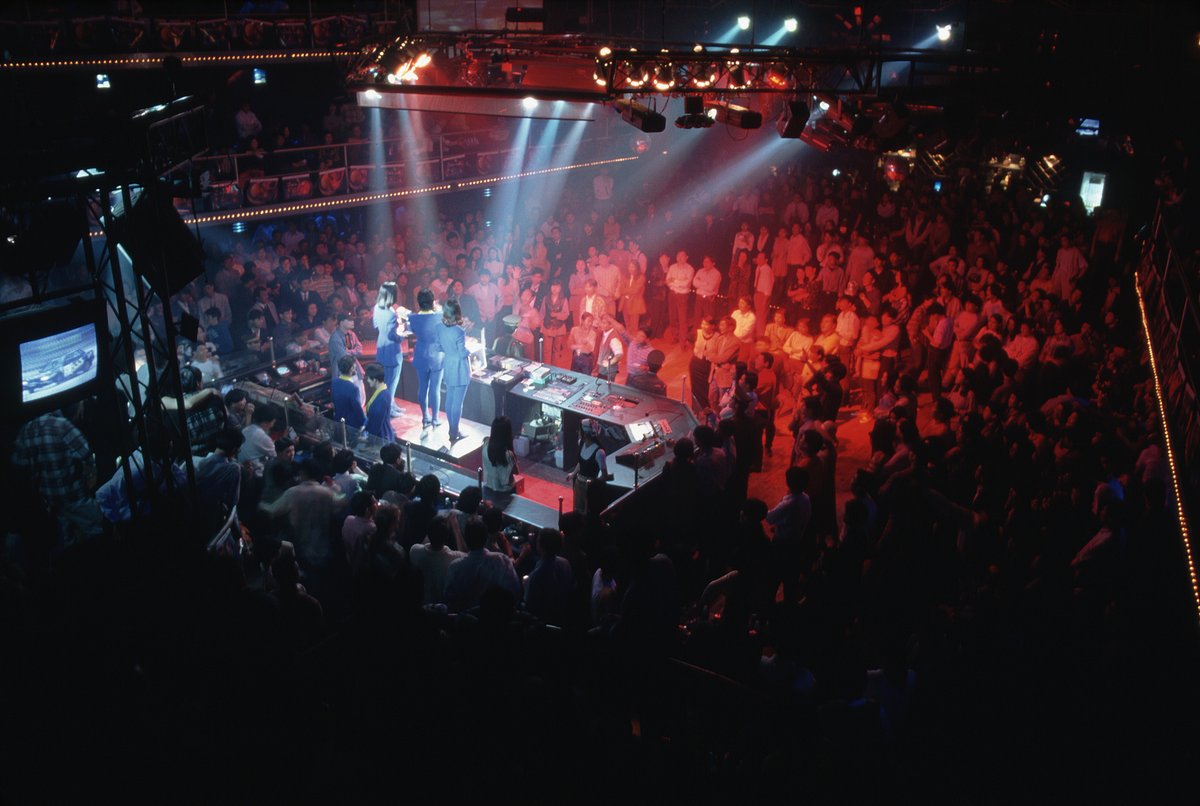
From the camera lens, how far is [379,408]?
7910 millimetres

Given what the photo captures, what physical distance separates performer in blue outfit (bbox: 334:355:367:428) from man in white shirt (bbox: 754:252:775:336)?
5.80m

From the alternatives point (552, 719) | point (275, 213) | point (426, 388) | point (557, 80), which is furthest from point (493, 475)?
point (275, 213)

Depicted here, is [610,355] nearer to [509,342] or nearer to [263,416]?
[509,342]

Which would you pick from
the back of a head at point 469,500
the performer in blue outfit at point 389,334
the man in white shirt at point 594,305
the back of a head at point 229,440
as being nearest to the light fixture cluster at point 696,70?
the man in white shirt at point 594,305

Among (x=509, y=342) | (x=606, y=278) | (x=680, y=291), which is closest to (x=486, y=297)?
(x=509, y=342)

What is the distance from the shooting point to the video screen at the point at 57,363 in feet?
17.9

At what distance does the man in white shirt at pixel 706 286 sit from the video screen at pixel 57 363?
724 centimetres

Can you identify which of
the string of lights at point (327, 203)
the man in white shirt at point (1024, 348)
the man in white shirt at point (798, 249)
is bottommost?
the man in white shirt at point (1024, 348)

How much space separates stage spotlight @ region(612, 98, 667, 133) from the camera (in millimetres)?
7754

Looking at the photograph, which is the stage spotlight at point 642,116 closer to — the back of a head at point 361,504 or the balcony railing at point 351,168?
the back of a head at point 361,504

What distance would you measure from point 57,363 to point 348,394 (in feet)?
7.47

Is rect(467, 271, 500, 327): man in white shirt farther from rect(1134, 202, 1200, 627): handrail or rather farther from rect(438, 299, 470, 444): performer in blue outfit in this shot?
rect(1134, 202, 1200, 627): handrail

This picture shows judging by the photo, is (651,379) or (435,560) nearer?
(435,560)

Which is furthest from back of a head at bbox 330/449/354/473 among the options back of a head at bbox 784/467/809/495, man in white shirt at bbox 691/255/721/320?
man in white shirt at bbox 691/255/721/320
